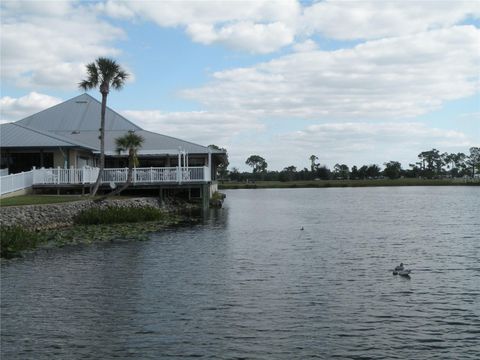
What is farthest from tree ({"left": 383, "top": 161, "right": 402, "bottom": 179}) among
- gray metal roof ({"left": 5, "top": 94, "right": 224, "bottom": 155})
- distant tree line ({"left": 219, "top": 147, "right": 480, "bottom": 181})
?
gray metal roof ({"left": 5, "top": 94, "right": 224, "bottom": 155})

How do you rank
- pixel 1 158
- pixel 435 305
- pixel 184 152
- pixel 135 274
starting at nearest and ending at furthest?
pixel 435 305 → pixel 135 274 → pixel 1 158 → pixel 184 152

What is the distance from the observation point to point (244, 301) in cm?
1250

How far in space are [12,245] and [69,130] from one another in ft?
101

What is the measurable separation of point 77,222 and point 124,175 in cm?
940

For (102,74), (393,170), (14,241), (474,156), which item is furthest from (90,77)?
(474,156)

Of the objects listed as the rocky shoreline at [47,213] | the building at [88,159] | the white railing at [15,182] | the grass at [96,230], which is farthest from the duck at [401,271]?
the building at [88,159]

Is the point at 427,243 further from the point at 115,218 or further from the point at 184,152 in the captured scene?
the point at 184,152

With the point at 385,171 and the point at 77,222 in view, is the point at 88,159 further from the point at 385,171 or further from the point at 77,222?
the point at 385,171

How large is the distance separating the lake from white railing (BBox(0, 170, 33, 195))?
1194 centimetres

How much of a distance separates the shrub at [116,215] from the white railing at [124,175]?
15.2ft

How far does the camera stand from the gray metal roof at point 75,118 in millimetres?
49594

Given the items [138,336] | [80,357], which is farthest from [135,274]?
[80,357]

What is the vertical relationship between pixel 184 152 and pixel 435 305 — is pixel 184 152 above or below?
above

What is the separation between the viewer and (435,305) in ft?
39.5
